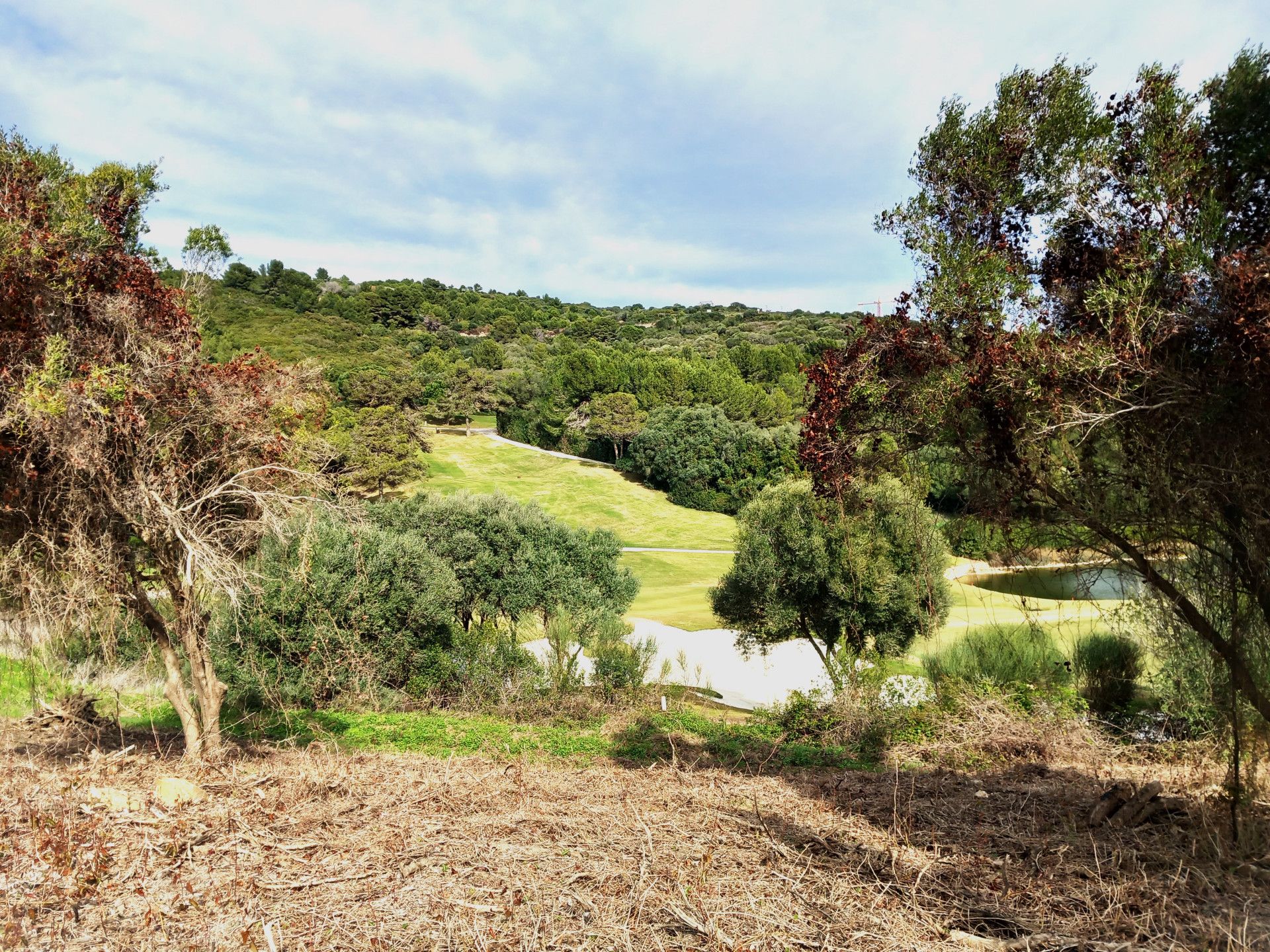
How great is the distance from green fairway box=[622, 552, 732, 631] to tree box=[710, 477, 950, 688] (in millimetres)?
8133

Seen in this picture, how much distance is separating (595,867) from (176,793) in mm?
3678

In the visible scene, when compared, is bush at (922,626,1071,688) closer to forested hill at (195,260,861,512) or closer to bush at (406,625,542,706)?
bush at (406,625,542,706)

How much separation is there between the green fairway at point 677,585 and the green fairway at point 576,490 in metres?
4.00

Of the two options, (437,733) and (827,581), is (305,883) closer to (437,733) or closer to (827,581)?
(437,733)

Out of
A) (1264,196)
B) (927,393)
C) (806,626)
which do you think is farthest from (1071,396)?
(806,626)

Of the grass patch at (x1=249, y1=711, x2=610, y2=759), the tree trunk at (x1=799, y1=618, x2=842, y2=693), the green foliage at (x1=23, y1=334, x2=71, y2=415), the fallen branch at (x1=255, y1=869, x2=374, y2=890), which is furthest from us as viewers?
the tree trunk at (x1=799, y1=618, x2=842, y2=693)

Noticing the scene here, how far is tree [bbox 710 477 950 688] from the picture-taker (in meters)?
17.2

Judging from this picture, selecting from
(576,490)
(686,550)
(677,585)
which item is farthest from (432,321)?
(677,585)

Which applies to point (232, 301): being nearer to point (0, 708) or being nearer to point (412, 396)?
point (412, 396)

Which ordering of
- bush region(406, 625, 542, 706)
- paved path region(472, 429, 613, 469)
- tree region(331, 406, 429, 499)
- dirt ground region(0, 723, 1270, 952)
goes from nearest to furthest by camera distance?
1. dirt ground region(0, 723, 1270, 952)
2. bush region(406, 625, 542, 706)
3. tree region(331, 406, 429, 499)
4. paved path region(472, 429, 613, 469)

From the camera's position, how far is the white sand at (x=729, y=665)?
20.1 meters

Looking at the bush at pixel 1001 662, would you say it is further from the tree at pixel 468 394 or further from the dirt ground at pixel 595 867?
the tree at pixel 468 394

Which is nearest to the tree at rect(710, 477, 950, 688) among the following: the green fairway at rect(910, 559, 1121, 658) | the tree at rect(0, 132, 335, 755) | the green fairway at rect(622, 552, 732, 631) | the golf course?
the green fairway at rect(910, 559, 1121, 658)

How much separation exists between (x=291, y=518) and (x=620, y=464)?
59.5m
